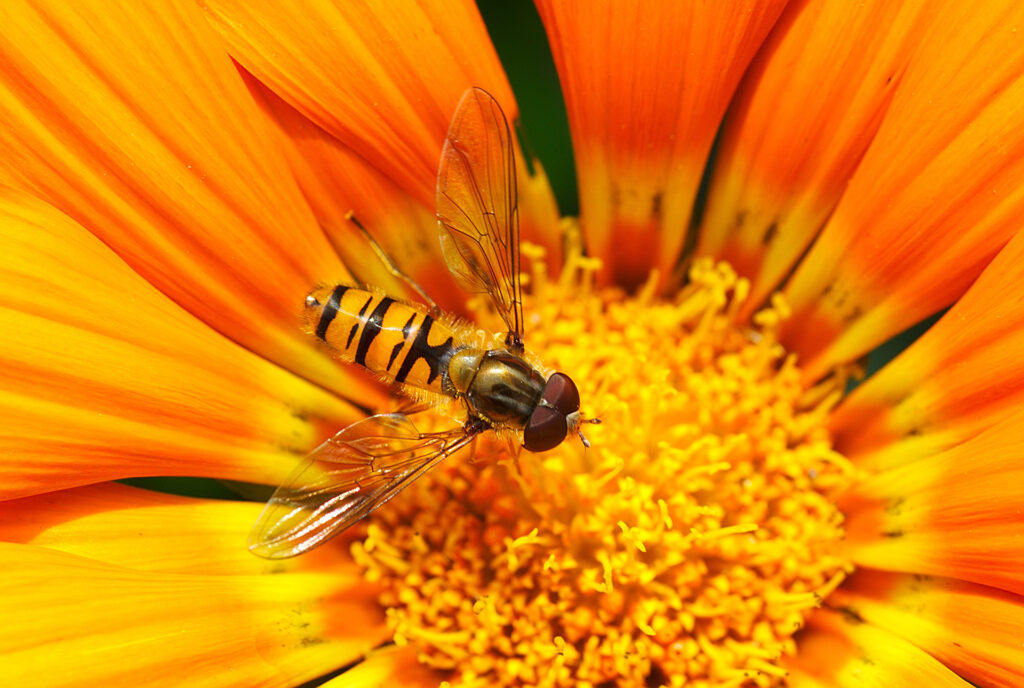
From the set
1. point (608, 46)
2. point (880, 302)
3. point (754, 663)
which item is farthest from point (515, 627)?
point (608, 46)

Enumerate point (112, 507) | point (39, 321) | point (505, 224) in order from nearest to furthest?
point (39, 321)
point (112, 507)
point (505, 224)

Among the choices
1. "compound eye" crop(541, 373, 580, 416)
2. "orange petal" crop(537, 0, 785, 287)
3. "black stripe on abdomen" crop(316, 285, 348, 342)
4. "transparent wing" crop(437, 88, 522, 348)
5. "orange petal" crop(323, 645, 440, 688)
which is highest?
"orange petal" crop(537, 0, 785, 287)

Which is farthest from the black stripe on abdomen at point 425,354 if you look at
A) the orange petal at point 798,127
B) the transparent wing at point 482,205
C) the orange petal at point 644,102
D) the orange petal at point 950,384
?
the orange petal at point 950,384

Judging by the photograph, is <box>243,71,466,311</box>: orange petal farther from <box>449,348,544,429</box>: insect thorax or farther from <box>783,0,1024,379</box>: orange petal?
<box>783,0,1024,379</box>: orange petal

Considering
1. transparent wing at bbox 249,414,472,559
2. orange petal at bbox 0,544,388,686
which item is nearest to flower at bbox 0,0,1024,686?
orange petal at bbox 0,544,388,686

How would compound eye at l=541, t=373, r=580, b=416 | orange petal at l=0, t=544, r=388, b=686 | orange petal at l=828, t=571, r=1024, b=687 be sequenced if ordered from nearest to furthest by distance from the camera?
orange petal at l=0, t=544, r=388, b=686
orange petal at l=828, t=571, r=1024, b=687
compound eye at l=541, t=373, r=580, b=416

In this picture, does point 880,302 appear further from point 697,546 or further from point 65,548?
point 65,548
